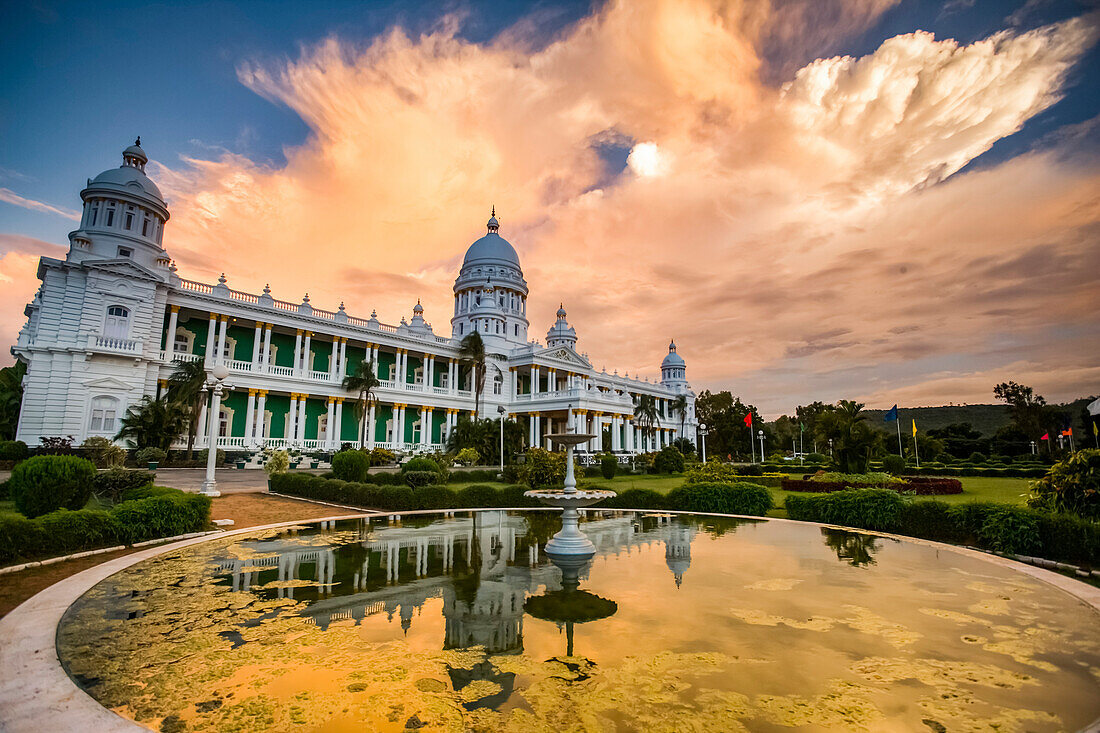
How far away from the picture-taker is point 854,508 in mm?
15672

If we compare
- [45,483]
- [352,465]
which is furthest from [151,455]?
[45,483]

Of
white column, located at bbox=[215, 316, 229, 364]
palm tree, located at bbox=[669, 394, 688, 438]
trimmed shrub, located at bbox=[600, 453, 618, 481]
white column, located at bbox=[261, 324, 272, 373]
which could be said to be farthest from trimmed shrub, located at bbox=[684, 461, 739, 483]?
palm tree, located at bbox=[669, 394, 688, 438]

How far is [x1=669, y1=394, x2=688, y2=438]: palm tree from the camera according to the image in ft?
263

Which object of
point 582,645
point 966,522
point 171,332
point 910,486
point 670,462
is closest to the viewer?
point 582,645

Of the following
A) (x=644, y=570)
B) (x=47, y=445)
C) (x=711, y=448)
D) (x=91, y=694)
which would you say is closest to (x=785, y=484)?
(x=644, y=570)

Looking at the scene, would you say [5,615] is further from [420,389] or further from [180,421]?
[420,389]

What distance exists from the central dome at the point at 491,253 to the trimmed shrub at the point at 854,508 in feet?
175

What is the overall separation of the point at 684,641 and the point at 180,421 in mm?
31371

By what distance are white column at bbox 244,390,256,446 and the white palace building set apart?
3.9 inches

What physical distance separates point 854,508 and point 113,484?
21.5 metres

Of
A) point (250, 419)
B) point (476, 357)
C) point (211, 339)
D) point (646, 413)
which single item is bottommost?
point (250, 419)

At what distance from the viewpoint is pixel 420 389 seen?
151ft

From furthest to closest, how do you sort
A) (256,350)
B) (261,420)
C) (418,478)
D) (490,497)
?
1. (256,350)
2. (261,420)
3. (418,478)
4. (490,497)

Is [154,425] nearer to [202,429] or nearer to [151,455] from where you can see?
[151,455]
